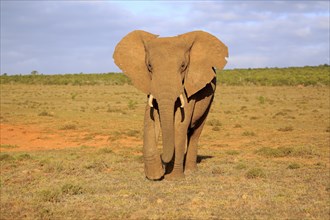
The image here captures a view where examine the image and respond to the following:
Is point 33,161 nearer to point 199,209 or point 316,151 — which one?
point 199,209

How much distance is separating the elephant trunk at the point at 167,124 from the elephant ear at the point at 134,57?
Result: 0.85 metres

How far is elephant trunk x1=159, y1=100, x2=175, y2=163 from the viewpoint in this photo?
29.8 feet

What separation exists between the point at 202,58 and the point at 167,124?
1.93 meters

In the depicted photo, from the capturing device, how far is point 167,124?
912 cm

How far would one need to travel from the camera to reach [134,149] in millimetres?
16328

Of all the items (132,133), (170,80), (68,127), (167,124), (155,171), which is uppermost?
(170,80)

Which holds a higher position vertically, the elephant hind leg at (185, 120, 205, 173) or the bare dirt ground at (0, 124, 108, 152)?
the elephant hind leg at (185, 120, 205, 173)

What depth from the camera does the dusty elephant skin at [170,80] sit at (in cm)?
917

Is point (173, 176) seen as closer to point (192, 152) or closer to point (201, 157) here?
point (192, 152)

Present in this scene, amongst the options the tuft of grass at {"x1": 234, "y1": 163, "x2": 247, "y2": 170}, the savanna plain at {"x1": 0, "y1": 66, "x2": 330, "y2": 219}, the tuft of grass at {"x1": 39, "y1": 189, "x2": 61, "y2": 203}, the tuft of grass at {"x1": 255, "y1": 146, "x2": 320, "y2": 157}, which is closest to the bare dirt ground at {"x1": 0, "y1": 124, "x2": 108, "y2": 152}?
the savanna plain at {"x1": 0, "y1": 66, "x2": 330, "y2": 219}

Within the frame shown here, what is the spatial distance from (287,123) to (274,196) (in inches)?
661

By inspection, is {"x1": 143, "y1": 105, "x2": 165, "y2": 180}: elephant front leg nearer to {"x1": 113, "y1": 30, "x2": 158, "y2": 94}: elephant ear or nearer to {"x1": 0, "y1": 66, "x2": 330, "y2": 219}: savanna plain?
{"x1": 0, "y1": 66, "x2": 330, "y2": 219}: savanna plain

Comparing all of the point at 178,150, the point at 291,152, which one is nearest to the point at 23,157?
the point at 178,150

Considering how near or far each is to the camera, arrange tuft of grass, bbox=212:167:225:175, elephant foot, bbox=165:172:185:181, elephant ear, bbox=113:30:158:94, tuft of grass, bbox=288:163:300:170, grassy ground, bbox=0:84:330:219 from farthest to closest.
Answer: tuft of grass, bbox=288:163:300:170 → tuft of grass, bbox=212:167:225:175 → elephant foot, bbox=165:172:185:181 → elephant ear, bbox=113:30:158:94 → grassy ground, bbox=0:84:330:219
